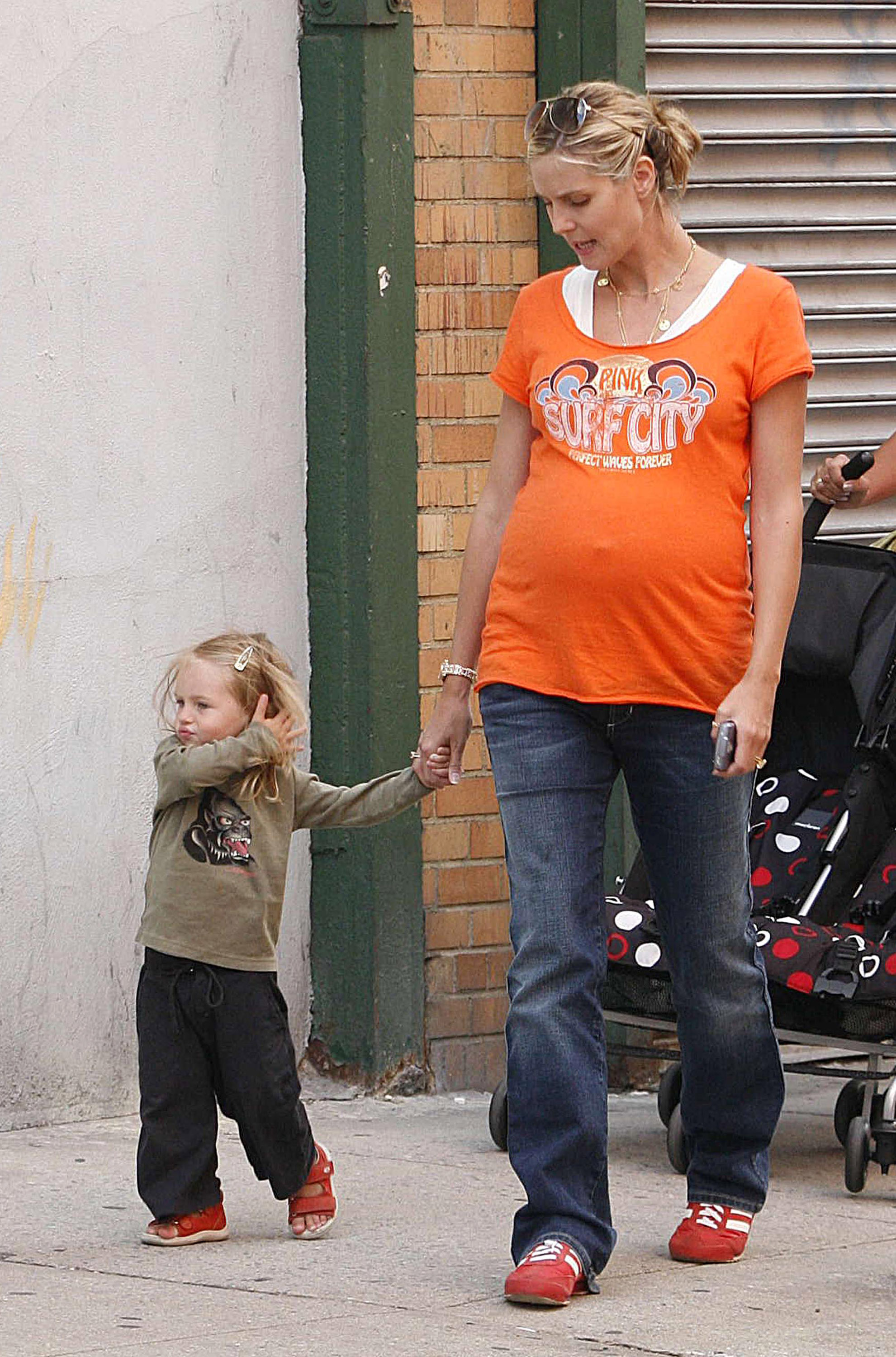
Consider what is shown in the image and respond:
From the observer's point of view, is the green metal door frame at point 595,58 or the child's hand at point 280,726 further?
the green metal door frame at point 595,58

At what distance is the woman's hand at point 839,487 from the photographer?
498 cm

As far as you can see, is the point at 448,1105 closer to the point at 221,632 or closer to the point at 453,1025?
the point at 453,1025

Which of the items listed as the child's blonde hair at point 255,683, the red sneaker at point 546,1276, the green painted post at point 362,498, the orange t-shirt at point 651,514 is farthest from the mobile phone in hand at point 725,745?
the green painted post at point 362,498

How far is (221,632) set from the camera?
18.6 feet

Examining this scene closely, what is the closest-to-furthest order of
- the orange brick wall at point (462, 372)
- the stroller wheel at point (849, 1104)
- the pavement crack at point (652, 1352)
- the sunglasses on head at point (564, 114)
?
the pavement crack at point (652, 1352), the sunglasses on head at point (564, 114), the stroller wheel at point (849, 1104), the orange brick wall at point (462, 372)

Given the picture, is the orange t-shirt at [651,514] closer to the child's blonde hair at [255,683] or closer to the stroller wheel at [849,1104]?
the child's blonde hair at [255,683]

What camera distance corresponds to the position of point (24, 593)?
5.36 meters

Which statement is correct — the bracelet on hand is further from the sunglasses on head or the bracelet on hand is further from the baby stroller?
the baby stroller

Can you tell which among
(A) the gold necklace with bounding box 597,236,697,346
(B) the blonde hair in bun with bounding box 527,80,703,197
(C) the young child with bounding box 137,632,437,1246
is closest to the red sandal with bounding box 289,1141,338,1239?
(C) the young child with bounding box 137,632,437,1246

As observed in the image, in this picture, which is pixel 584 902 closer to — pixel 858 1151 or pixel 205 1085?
pixel 205 1085

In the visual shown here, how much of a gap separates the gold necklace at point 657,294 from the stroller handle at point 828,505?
2.56ft

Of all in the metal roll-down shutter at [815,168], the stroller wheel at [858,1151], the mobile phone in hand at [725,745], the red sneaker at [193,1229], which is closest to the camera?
the mobile phone in hand at [725,745]

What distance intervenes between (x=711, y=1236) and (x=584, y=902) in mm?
708

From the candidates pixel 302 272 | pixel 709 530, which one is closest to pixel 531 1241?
pixel 709 530
